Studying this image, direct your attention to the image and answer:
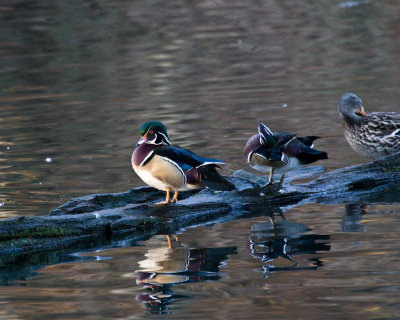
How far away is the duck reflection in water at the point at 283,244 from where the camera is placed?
674 centimetres

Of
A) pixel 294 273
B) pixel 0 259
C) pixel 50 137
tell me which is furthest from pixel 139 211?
pixel 50 137

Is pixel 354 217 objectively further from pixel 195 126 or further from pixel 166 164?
pixel 195 126

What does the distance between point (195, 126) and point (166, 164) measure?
5.37m

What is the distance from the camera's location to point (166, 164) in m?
7.89

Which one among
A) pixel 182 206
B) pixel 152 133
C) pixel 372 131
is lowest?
pixel 182 206

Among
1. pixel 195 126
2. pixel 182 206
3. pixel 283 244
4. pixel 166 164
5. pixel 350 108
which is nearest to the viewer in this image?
pixel 283 244

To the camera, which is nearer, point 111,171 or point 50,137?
point 111,171

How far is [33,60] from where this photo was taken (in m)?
22.5

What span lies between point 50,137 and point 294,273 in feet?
24.8

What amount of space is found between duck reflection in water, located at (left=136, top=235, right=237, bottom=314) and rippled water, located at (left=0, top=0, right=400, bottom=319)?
19mm

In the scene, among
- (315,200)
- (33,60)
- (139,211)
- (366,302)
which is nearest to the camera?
(366,302)

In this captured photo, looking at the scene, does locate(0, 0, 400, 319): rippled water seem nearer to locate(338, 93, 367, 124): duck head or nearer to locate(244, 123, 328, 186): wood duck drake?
locate(244, 123, 328, 186): wood duck drake

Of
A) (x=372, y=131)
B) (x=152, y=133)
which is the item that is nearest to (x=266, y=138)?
(x=152, y=133)

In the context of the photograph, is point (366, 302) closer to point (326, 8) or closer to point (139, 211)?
point (139, 211)
